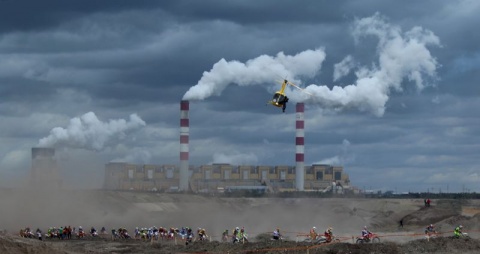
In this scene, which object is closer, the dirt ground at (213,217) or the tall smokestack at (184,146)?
the dirt ground at (213,217)

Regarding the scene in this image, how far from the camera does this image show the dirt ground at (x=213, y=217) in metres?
79.4

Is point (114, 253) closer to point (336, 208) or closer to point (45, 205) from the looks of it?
point (45, 205)

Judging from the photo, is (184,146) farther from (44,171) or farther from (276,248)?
(276,248)

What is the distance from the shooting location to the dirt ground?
79.4m

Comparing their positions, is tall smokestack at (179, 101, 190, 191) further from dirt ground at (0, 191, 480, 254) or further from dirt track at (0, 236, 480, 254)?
dirt track at (0, 236, 480, 254)

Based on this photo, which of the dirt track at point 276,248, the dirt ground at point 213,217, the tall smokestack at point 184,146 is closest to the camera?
the dirt track at point 276,248

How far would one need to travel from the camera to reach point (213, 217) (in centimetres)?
12800

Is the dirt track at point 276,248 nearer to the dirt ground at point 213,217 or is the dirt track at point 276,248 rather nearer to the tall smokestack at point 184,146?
the dirt ground at point 213,217

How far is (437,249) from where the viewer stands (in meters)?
65.3

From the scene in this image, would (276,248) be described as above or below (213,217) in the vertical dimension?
below

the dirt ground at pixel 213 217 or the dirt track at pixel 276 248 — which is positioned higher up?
the dirt ground at pixel 213 217

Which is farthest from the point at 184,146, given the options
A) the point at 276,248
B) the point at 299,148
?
the point at 276,248

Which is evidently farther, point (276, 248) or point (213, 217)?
point (213, 217)

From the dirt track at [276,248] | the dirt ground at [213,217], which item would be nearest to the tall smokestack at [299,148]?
the dirt ground at [213,217]
